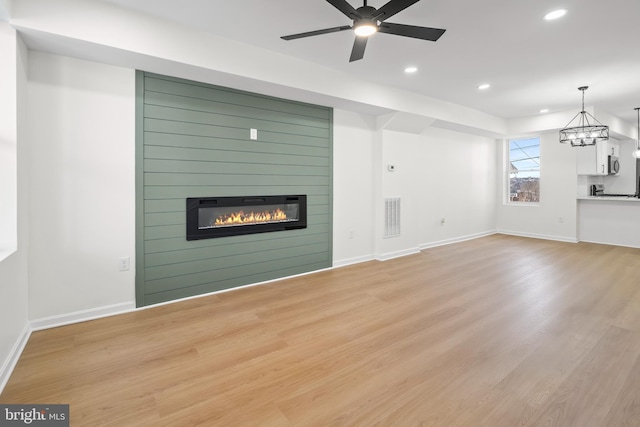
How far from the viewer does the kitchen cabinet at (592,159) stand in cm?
627

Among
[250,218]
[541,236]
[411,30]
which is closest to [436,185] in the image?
[541,236]

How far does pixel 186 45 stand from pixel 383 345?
3282 mm

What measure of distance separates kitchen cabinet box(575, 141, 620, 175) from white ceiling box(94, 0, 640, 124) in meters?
1.57

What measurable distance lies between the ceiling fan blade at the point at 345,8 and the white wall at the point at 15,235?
7.87 feet

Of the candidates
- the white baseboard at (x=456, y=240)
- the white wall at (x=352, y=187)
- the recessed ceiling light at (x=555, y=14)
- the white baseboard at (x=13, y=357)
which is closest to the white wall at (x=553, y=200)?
the white baseboard at (x=456, y=240)

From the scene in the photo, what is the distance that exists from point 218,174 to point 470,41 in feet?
10.4

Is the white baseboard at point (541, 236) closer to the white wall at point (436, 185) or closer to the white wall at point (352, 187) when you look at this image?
the white wall at point (436, 185)

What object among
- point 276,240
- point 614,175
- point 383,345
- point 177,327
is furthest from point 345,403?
point 614,175

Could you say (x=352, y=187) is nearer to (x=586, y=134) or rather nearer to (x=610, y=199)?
(x=586, y=134)

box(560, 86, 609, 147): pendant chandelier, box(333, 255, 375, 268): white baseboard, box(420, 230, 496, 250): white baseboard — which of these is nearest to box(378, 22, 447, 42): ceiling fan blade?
box(333, 255, 375, 268): white baseboard

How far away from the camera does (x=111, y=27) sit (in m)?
2.58

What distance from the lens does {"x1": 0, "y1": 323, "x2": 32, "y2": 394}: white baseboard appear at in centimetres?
193

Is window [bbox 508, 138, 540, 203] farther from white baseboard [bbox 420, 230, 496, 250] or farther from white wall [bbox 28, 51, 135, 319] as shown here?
white wall [bbox 28, 51, 135, 319]

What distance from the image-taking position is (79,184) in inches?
111
